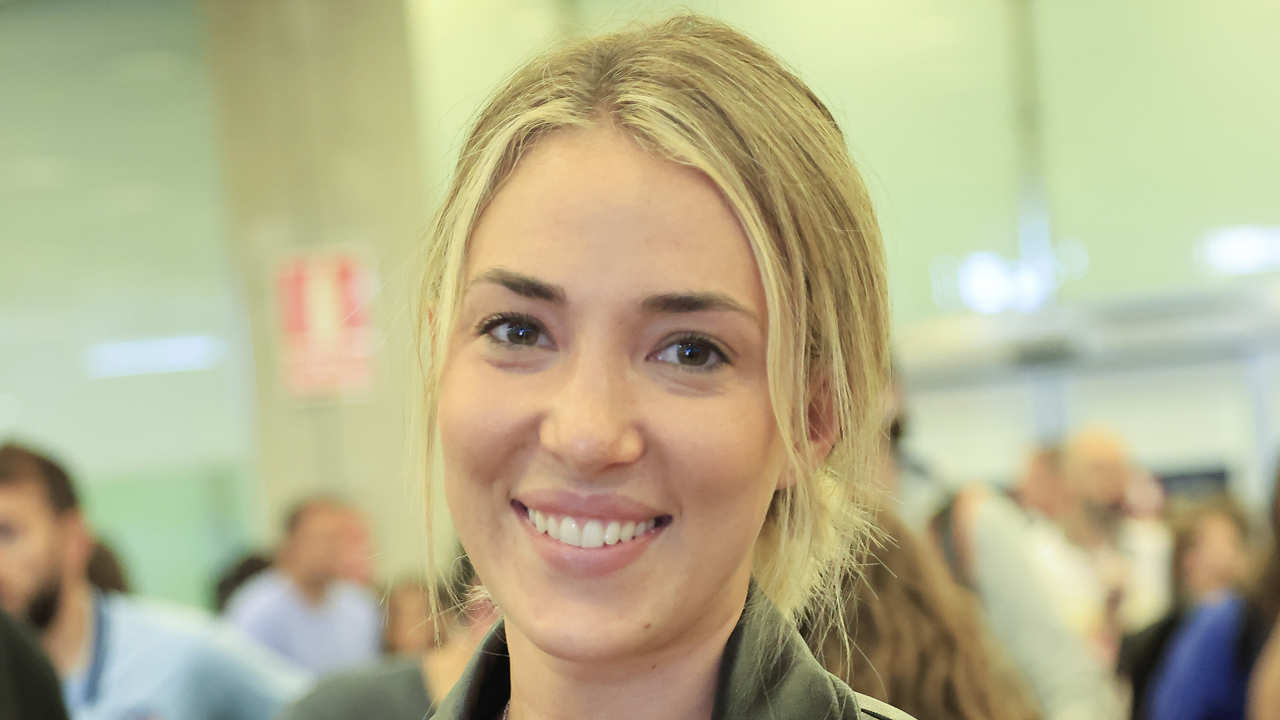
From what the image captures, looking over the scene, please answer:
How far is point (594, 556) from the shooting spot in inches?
34.9

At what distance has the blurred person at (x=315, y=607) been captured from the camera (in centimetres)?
439

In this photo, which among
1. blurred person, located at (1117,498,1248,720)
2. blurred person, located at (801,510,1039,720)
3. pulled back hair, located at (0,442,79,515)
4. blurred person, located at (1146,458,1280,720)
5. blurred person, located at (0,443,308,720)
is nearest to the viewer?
blurred person, located at (801,510,1039,720)

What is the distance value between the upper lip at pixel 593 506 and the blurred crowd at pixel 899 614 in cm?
21

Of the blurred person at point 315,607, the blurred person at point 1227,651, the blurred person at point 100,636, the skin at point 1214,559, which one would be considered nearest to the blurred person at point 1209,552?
the skin at point 1214,559

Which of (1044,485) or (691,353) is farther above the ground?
(691,353)

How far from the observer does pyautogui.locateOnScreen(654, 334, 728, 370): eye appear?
2.91 feet

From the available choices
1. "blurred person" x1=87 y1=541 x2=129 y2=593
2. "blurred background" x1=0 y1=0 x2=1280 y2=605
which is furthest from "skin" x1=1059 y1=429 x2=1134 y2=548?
"blurred person" x1=87 y1=541 x2=129 y2=593

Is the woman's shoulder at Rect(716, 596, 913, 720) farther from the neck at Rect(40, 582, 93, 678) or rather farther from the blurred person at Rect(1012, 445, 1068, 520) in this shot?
the blurred person at Rect(1012, 445, 1068, 520)

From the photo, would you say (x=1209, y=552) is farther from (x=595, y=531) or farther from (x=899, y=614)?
(x=595, y=531)

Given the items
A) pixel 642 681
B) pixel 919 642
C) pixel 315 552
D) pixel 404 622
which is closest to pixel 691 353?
pixel 642 681

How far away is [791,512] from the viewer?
103 cm

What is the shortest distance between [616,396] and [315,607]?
3.84m

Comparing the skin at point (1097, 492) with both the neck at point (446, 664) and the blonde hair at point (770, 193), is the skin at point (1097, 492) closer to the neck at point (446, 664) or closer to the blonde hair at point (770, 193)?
the neck at point (446, 664)

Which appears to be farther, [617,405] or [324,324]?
[324,324]
